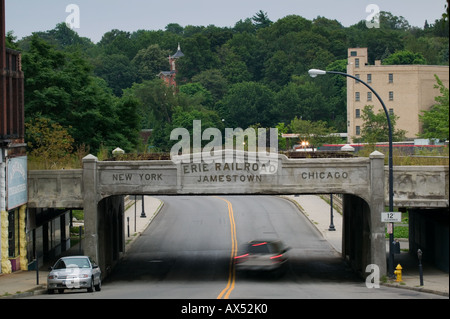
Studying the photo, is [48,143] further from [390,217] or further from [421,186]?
[421,186]

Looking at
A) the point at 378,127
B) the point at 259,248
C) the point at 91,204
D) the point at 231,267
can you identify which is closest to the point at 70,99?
the point at 231,267

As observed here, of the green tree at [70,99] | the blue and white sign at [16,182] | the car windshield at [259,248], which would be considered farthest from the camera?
the green tree at [70,99]

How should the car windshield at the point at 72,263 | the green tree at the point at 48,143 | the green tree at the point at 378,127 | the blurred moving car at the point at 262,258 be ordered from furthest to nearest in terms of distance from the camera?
the green tree at the point at 378,127, the green tree at the point at 48,143, the blurred moving car at the point at 262,258, the car windshield at the point at 72,263

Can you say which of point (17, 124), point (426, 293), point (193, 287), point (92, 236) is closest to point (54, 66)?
point (17, 124)

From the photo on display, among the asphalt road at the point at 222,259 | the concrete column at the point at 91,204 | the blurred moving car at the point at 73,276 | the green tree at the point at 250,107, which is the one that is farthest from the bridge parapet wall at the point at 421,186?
the green tree at the point at 250,107

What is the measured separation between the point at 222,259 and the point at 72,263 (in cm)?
1578

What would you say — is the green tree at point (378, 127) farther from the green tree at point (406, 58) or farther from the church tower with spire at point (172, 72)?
the church tower with spire at point (172, 72)

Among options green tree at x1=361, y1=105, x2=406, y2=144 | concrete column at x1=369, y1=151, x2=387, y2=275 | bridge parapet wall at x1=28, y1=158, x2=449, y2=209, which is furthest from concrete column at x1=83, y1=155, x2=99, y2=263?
green tree at x1=361, y1=105, x2=406, y2=144

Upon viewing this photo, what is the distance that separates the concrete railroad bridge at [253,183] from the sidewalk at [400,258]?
1366 mm

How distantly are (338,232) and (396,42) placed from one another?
4548 inches

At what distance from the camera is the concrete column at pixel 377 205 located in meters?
32.4

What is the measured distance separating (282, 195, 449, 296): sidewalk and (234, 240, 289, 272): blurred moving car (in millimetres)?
6061

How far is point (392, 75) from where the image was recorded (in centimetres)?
11431

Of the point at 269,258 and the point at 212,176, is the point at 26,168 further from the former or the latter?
the point at 269,258
